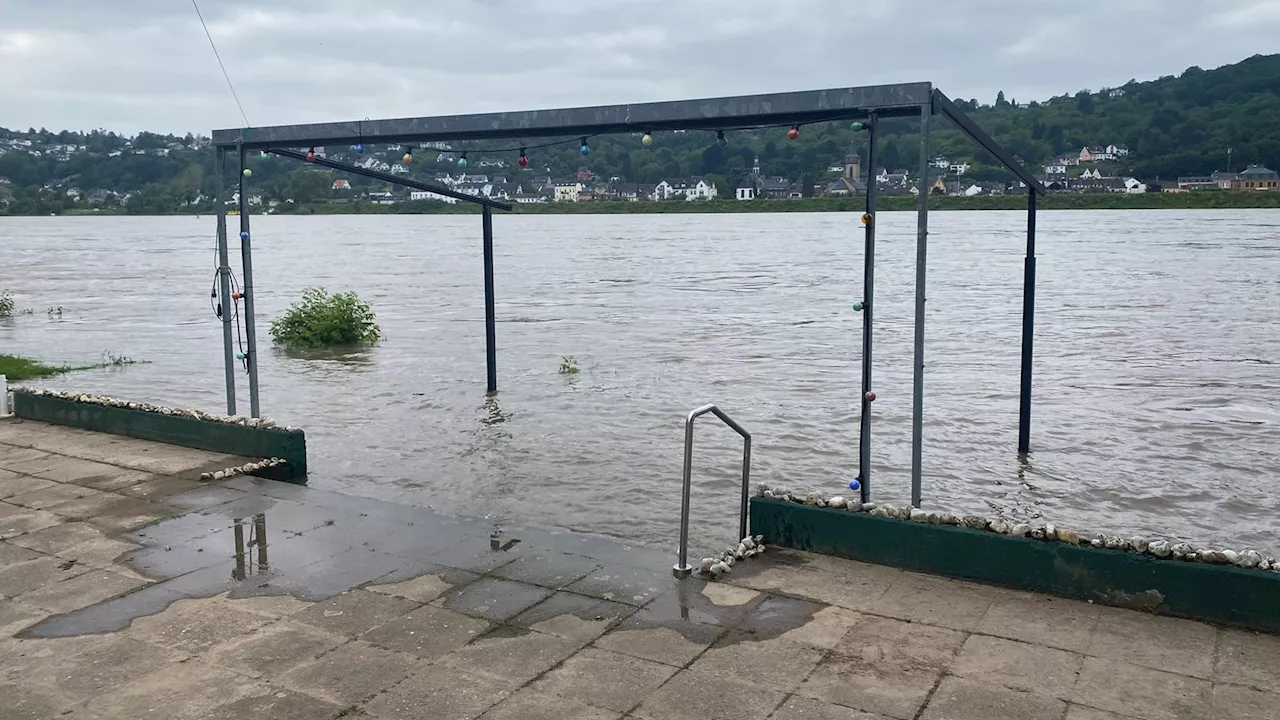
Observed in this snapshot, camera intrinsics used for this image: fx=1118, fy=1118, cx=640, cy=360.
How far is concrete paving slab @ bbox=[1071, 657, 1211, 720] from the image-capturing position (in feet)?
14.8

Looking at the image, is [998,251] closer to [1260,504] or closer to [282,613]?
[1260,504]

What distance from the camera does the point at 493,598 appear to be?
19.8 feet

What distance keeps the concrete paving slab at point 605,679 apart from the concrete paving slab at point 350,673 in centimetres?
67

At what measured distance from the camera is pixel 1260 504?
10.7 m

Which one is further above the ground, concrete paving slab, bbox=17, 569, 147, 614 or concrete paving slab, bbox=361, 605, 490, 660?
concrete paving slab, bbox=17, 569, 147, 614

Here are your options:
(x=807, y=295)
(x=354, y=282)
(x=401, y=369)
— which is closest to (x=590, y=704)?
(x=401, y=369)

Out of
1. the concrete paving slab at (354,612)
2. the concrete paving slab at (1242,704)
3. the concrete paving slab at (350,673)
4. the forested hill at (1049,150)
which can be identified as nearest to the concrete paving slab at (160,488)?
the concrete paving slab at (354,612)

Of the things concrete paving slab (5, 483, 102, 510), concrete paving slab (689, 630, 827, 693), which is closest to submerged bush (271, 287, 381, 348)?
concrete paving slab (5, 483, 102, 510)

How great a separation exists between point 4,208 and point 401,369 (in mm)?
179878

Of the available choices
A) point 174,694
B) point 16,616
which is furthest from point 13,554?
point 174,694

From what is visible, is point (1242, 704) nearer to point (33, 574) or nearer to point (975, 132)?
point (975, 132)

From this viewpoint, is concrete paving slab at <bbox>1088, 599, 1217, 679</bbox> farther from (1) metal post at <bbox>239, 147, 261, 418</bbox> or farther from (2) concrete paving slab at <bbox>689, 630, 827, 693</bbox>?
(1) metal post at <bbox>239, 147, 261, 418</bbox>

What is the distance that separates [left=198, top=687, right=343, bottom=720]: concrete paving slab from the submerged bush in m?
19.0

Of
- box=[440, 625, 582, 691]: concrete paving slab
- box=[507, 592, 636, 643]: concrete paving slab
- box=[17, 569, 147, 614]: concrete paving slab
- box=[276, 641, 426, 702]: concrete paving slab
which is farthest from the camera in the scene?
box=[17, 569, 147, 614]: concrete paving slab
